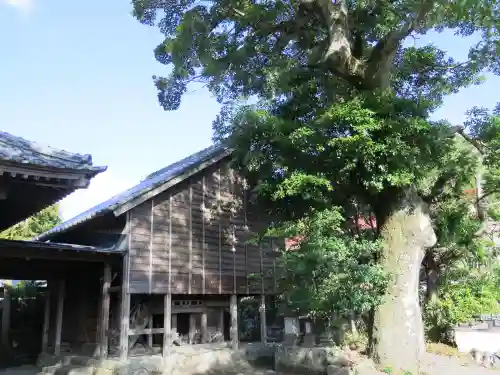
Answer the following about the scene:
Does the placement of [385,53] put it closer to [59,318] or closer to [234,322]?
[234,322]

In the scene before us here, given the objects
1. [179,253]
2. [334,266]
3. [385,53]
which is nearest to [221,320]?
[179,253]

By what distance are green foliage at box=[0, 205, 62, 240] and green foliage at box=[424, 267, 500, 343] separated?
20848mm

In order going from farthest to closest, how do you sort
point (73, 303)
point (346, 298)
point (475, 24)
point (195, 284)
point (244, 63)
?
point (73, 303) < point (195, 284) < point (244, 63) < point (475, 24) < point (346, 298)

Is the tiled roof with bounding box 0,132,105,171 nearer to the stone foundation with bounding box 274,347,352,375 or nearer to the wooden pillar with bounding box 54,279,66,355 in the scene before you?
the stone foundation with bounding box 274,347,352,375

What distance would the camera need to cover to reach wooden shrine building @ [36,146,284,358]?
45.7ft

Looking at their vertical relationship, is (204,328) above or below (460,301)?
below

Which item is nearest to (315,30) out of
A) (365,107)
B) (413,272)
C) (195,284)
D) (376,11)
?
(376,11)

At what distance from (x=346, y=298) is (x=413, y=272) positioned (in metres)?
1.76

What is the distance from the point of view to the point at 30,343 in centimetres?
1800

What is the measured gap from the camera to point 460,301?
1562 cm

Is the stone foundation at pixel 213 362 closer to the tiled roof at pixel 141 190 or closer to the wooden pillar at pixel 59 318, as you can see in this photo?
the wooden pillar at pixel 59 318

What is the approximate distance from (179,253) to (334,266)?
590 cm

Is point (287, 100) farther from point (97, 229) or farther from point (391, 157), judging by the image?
point (97, 229)

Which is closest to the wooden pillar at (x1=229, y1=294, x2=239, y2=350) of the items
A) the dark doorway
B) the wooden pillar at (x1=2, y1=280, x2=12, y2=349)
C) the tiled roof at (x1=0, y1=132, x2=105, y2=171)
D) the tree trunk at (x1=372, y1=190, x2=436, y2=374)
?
the dark doorway
